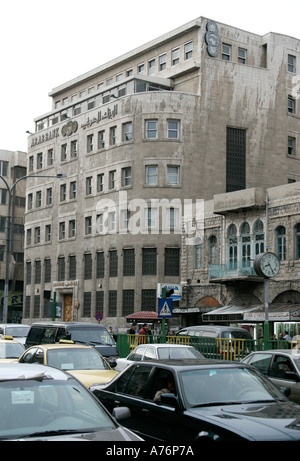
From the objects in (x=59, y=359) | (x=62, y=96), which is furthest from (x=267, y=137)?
(x=59, y=359)

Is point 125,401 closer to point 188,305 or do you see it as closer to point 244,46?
point 188,305

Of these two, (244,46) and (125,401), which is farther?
(244,46)

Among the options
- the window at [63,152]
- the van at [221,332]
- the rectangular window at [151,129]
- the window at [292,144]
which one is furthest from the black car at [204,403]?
the window at [63,152]

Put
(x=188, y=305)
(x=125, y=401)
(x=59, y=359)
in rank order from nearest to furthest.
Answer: (x=125, y=401) < (x=59, y=359) < (x=188, y=305)

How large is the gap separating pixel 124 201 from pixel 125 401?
4437cm

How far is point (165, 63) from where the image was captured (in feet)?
191

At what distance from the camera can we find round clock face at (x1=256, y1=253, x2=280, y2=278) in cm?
2362

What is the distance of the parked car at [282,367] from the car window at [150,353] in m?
4.30

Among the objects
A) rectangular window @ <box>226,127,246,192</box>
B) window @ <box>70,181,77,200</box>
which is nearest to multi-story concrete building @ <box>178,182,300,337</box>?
rectangular window @ <box>226,127,246,192</box>

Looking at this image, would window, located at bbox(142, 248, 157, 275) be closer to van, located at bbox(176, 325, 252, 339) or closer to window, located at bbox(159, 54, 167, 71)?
window, located at bbox(159, 54, 167, 71)

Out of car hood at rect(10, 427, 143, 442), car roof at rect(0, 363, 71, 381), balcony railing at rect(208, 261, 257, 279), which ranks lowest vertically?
car hood at rect(10, 427, 143, 442)

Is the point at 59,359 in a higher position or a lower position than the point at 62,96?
lower

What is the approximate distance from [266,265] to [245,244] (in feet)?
59.2

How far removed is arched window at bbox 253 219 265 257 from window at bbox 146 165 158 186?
1350 cm
